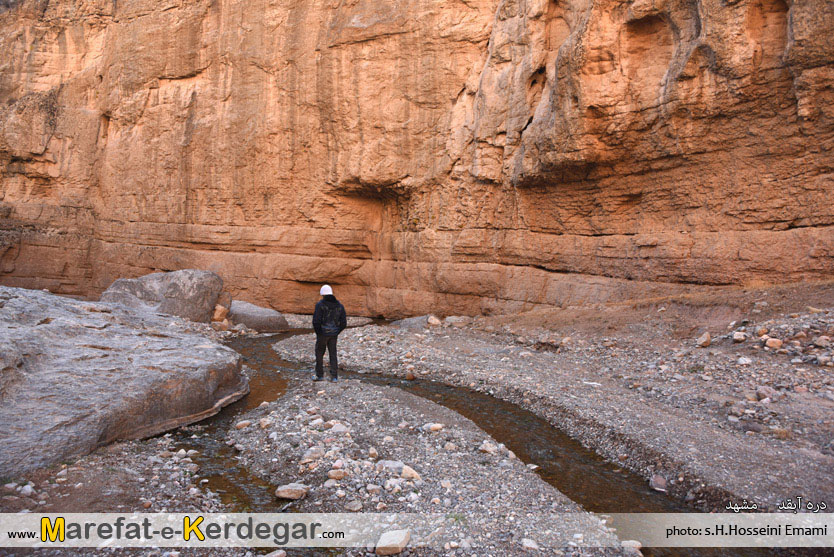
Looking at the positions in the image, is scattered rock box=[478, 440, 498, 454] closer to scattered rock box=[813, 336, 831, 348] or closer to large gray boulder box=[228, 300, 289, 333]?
scattered rock box=[813, 336, 831, 348]

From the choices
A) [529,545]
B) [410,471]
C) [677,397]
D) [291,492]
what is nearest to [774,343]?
[677,397]

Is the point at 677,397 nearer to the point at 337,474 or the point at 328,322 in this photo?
the point at 337,474

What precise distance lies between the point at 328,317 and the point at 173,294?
9.53 meters

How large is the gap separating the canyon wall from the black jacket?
814cm

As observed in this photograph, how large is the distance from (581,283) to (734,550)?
35.0 ft

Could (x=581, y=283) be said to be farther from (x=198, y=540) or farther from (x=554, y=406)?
(x=198, y=540)

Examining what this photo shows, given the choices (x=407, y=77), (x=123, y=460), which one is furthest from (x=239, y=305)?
(x=123, y=460)

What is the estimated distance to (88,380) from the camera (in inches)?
255

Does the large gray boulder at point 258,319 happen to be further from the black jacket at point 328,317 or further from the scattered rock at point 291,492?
the scattered rock at point 291,492

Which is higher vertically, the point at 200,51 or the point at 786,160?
the point at 200,51

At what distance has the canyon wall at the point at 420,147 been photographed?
11.2 m

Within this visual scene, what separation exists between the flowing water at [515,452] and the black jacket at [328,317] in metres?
1.36

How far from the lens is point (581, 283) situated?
1452 cm

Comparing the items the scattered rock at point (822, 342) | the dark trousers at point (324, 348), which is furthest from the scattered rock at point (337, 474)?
the scattered rock at point (822, 342)
